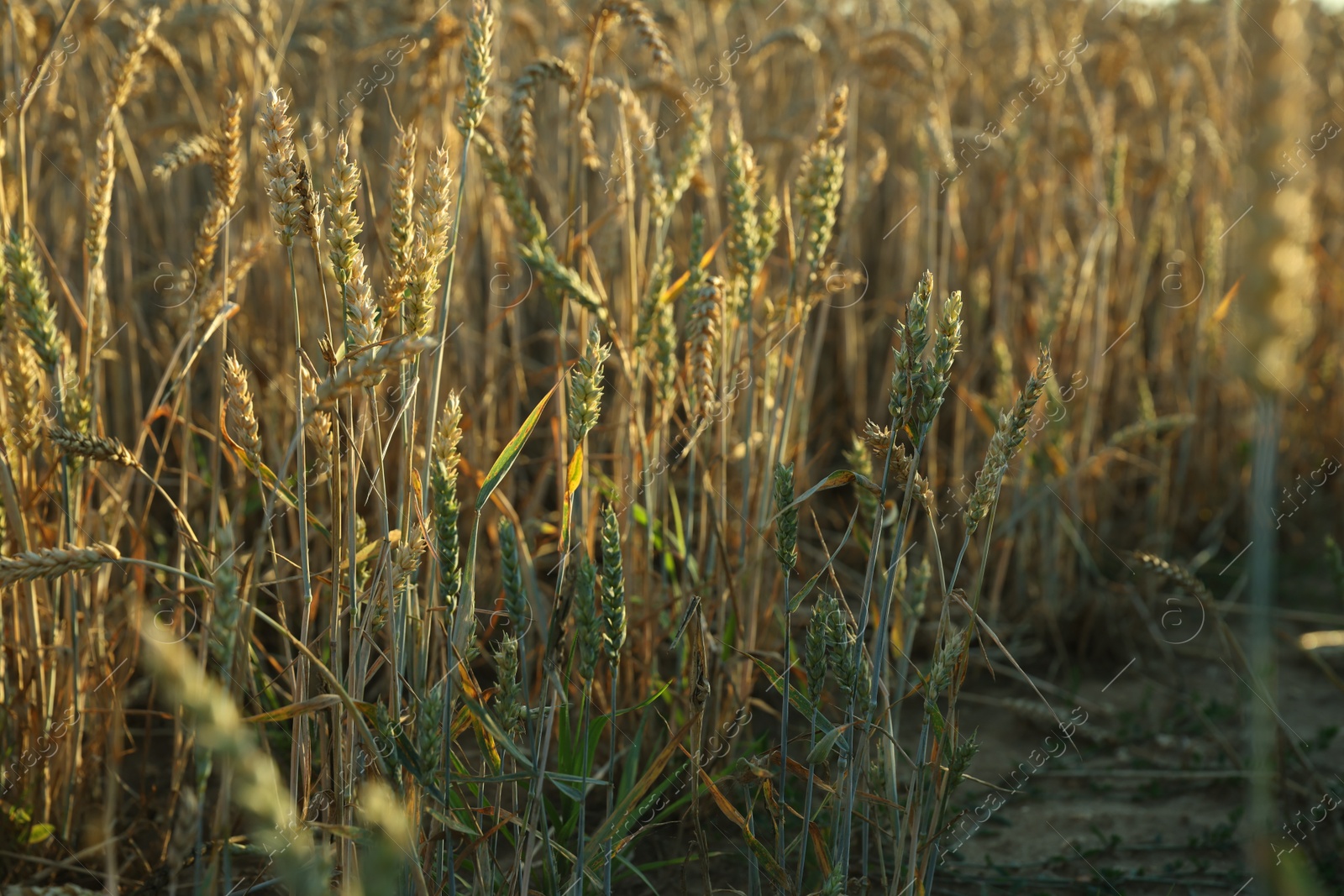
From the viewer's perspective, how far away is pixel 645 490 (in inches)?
65.7

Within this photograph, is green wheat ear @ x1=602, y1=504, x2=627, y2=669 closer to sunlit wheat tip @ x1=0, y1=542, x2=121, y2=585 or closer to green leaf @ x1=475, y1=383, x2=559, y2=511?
green leaf @ x1=475, y1=383, x2=559, y2=511

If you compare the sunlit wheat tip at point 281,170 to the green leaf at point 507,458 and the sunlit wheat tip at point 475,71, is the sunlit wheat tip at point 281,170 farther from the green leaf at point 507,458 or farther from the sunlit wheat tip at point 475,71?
the green leaf at point 507,458

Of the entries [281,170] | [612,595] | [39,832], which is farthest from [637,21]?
[39,832]

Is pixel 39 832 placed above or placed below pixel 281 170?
below

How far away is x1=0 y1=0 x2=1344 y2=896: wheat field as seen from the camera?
101cm

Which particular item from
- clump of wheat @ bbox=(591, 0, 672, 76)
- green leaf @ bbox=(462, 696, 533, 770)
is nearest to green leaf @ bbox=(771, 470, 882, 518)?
green leaf @ bbox=(462, 696, 533, 770)

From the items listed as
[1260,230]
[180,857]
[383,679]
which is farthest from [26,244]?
[1260,230]

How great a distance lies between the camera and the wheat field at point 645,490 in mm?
1011

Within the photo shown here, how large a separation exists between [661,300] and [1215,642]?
170 centimetres

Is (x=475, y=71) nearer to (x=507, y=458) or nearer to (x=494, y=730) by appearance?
(x=507, y=458)

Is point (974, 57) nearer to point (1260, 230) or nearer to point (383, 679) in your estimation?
point (383, 679)

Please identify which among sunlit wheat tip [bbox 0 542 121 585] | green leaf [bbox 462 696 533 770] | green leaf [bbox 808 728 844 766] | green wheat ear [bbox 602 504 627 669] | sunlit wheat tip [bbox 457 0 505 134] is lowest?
green leaf [bbox 808 728 844 766]

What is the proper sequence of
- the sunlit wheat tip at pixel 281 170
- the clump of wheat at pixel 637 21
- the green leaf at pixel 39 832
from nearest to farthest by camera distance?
the sunlit wheat tip at pixel 281 170 → the green leaf at pixel 39 832 → the clump of wheat at pixel 637 21

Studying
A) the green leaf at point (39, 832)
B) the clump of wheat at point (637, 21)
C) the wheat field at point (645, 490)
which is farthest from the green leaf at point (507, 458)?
the green leaf at point (39, 832)
